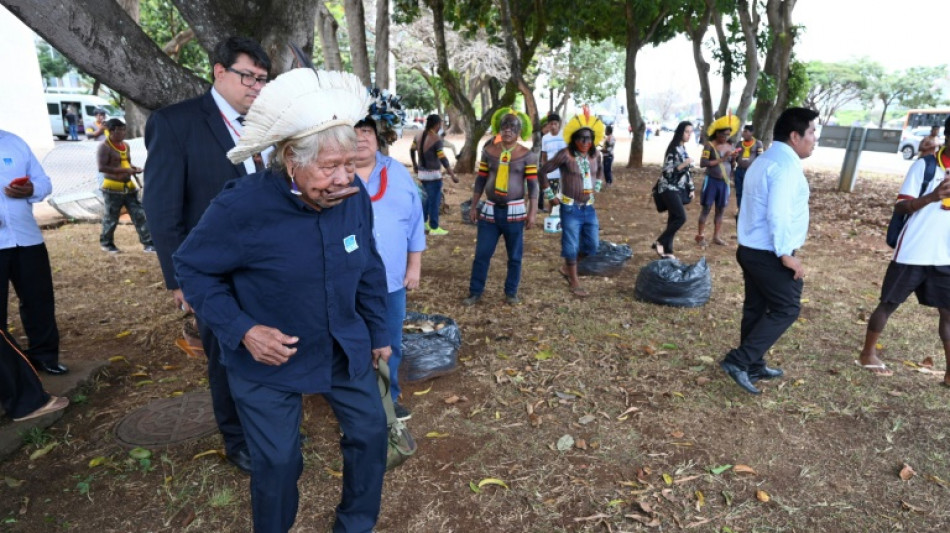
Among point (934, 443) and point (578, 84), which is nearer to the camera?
point (934, 443)

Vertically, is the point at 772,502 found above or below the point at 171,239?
below

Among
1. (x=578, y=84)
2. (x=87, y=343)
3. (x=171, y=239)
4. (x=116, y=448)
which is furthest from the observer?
(x=578, y=84)

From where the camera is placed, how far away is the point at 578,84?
147 feet

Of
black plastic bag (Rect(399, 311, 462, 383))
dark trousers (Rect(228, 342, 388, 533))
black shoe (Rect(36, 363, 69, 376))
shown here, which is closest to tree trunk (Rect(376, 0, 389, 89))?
black plastic bag (Rect(399, 311, 462, 383))

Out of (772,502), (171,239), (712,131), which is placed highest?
(712,131)

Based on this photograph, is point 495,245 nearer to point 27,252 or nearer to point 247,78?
point 247,78

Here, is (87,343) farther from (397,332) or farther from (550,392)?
(550,392)

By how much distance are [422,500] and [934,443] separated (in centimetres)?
320

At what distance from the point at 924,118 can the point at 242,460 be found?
40.2 meters

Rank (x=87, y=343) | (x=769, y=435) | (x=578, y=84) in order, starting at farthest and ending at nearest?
(x=578, y=84) < (x=87, y=343) < (x=769, y=435)

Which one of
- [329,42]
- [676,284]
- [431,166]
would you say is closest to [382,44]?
[329,42]

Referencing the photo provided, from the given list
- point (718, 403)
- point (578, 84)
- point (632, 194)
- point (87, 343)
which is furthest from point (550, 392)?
point (578, 84)

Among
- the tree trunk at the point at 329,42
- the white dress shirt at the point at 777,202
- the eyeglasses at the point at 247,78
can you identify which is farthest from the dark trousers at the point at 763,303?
the tree trunk at the point at 329,42

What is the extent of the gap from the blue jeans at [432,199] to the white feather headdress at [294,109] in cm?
685
